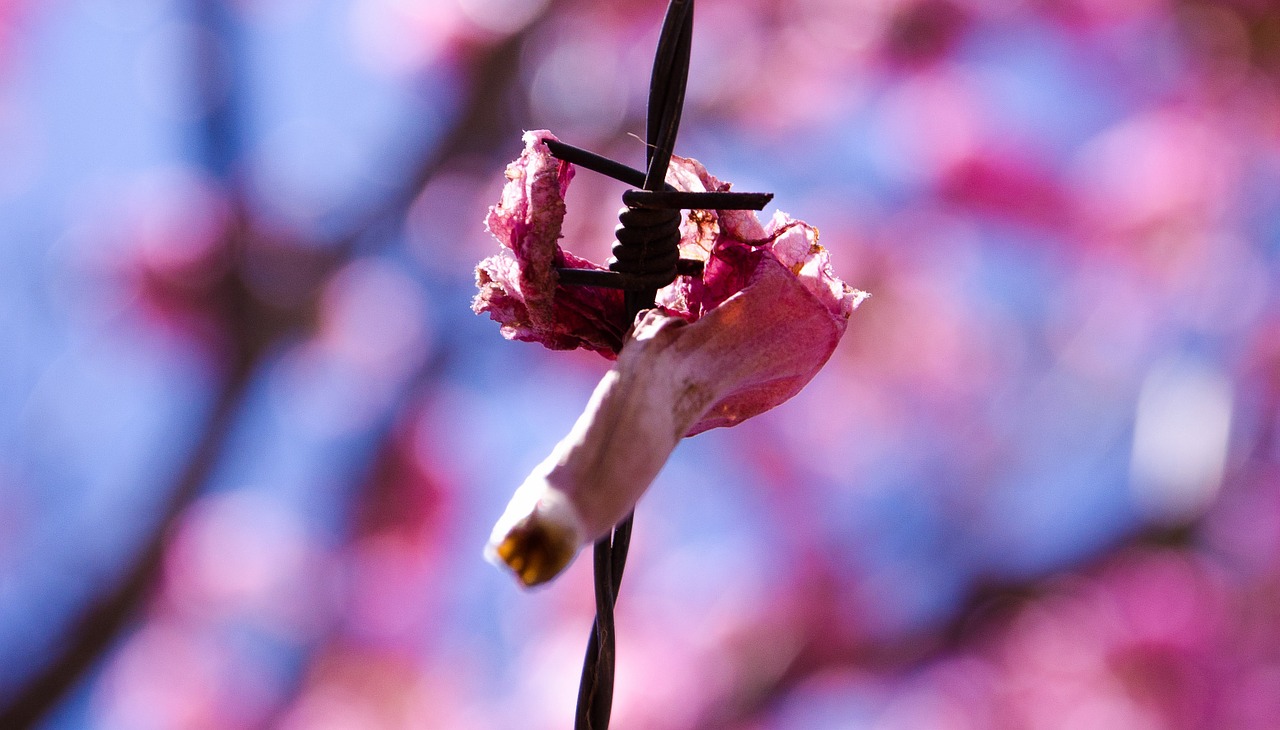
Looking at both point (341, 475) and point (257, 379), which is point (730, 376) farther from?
point (341, 475)

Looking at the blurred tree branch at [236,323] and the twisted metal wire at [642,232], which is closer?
the twisted metal wire at [642,232]

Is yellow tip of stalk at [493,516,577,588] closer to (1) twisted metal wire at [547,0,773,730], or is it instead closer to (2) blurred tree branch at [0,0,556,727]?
(1) twisted metal wire at [547,0,773,730]

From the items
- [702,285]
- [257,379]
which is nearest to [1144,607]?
[257,379]

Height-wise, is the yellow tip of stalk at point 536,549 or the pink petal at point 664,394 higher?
the pink petal at point 664,394

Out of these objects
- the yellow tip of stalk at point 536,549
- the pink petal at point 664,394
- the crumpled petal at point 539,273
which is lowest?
the yellow tip of stalk at point 536,549

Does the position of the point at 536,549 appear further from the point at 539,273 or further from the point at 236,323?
the point at 236,323

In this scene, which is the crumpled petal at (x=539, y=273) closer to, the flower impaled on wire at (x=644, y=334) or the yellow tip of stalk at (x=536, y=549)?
the flower impaled on wire at (x=644, y=334)

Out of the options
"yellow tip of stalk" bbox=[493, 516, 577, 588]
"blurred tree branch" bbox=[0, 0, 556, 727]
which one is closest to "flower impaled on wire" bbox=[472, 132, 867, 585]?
"yellow tip of stalk" bbox=[493, 516, 577, 588]

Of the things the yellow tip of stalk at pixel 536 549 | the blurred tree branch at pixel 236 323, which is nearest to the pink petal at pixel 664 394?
the yellow tip of stalk at pixel 536 549
